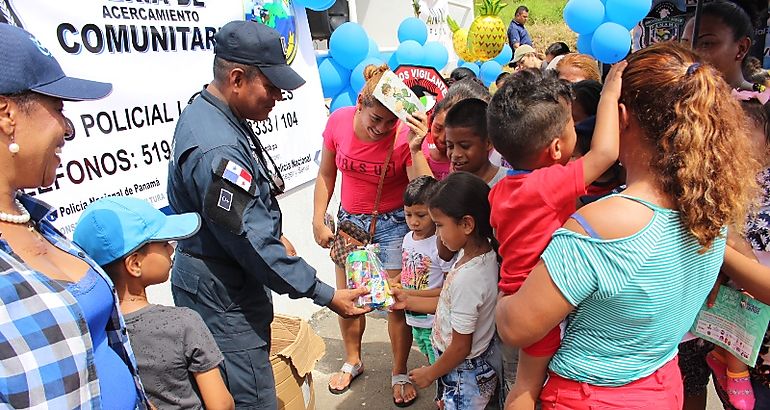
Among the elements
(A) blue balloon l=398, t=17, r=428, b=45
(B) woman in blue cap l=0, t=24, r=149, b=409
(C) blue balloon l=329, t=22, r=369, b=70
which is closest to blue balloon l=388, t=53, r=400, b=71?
(A) blue balloon l=398, t=17, r=428, b=45

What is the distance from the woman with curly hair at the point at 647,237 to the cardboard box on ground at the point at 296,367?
4.90 feet

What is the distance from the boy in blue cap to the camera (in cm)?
163

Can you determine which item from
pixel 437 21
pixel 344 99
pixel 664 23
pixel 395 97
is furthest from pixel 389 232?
pixel 437 21

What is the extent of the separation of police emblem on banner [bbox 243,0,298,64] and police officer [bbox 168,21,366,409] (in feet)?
5.22

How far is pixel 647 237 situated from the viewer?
1195 mm

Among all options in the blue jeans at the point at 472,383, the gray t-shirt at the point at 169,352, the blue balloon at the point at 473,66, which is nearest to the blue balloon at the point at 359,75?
the blue jeans at the point at 472,383

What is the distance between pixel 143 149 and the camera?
2914mm

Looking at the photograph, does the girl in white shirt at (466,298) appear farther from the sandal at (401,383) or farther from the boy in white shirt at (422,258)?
the sandal at (401,383)

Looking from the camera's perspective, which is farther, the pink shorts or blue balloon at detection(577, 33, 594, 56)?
blue balloon at detection(577, 33, 594, 56)

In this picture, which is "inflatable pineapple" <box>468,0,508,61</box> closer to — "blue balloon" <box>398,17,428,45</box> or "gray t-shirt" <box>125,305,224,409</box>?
"blue balloon" <box>398,17,428,45</box>

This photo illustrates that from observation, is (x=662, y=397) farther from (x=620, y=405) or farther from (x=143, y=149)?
(x=143, y=149)

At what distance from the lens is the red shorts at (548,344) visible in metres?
1.41

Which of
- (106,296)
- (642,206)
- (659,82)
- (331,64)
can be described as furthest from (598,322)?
(331,64)

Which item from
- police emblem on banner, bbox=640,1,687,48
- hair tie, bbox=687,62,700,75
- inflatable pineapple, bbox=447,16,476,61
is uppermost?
hair tie, bbox=687,62,700,75
